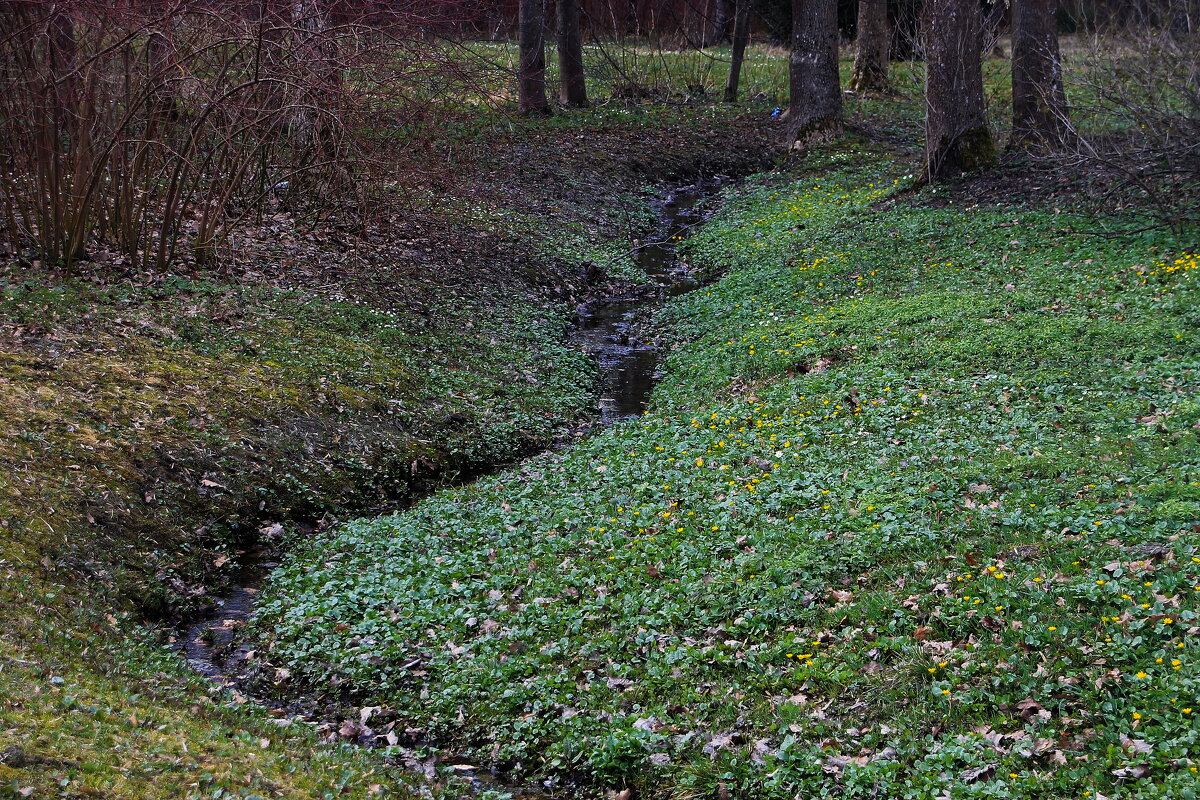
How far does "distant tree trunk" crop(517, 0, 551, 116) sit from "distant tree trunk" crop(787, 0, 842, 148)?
605 cm

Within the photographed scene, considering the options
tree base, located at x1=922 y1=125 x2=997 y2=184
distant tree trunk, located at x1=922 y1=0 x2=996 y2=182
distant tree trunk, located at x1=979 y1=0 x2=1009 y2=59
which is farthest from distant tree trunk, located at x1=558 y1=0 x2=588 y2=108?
tree base, located at x1=922 y1=125 x2=997 y2=184

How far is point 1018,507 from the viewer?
22.0 feet

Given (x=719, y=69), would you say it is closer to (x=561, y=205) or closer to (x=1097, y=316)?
(x=561, y=205)

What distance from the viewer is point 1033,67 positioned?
642 inches

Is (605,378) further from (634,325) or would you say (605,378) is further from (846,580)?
(846,580)

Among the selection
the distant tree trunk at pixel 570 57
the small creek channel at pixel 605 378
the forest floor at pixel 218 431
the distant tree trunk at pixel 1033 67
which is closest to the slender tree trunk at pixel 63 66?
the forest floor at pixel 218 431

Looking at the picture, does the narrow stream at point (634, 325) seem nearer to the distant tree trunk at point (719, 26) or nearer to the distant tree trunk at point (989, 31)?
the distant tree trunk at point (989, 31)

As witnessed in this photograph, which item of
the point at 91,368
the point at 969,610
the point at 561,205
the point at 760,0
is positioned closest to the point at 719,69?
the point at 760,0

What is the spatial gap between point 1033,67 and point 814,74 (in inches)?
259

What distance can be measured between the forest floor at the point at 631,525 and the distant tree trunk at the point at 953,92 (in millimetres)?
3159

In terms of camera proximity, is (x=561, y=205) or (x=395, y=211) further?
(x=561, y=205)

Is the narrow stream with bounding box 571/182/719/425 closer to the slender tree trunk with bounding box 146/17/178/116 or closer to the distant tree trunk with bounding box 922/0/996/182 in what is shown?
the distant tree trunk with bounding box 922/0/996/182

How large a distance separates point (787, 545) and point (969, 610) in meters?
1.45

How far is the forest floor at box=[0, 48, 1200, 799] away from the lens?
16.3 feet
